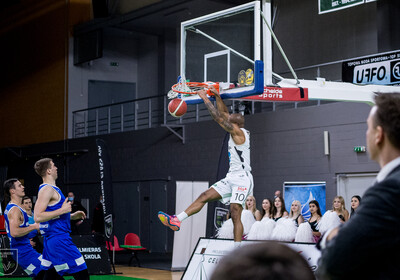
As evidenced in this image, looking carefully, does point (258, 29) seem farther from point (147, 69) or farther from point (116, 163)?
point (147, 69)

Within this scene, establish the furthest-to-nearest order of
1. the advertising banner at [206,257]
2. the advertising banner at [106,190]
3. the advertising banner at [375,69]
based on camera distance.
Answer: the advertising banner at [106,190] → the advertising banner at [375,69] → the advertising banner at [206,257]

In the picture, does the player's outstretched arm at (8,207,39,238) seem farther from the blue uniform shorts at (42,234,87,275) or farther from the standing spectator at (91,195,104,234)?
the standing spectator at (91,195,104,234)

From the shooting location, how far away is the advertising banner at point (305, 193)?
42.6ft

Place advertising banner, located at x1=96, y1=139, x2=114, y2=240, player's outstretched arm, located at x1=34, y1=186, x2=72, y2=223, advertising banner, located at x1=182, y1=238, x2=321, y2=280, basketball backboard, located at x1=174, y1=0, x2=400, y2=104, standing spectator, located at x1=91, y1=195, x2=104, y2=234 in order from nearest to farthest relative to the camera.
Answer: player's outstretched arm, located at x1=34, y1=186, x2=72, y2=223, basketball backboard, located at x1=174, y1=0, x2=400, y2=104, advertising banner, located at x1=182, y1=238, x2=321, y2=280, advertising banner, located at x1=96, y1=139, x2=114, y2=240, standing spectator, located at x1=91, y1=195, x2=104, y2=234

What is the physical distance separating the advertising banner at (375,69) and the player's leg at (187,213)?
474cm

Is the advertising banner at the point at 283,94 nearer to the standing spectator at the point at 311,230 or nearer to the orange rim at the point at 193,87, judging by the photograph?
the orange rim at the point at 193,87

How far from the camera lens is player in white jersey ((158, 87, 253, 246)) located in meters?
6.95

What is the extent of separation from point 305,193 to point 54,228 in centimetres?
812

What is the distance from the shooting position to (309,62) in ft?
51.4

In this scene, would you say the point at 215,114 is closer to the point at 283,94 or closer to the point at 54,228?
the point at 283,94

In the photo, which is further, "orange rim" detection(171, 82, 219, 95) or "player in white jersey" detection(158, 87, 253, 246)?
"orange rim" detection(171, 82, 219, 95)

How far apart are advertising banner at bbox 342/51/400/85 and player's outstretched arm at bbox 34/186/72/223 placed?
6.60 metres

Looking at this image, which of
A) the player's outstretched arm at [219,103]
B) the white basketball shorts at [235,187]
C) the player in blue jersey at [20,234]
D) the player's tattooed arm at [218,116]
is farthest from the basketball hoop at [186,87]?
the player in blue jersey at [20,234]

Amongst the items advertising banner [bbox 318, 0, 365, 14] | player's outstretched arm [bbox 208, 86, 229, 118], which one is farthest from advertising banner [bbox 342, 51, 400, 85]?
player's outstretched arm [bbox 208, 86, 229, 118]
